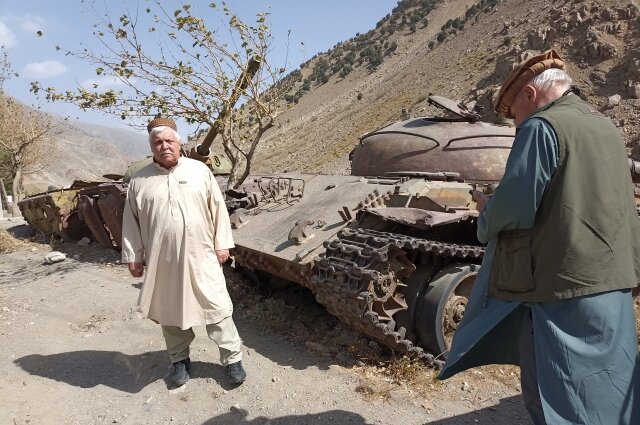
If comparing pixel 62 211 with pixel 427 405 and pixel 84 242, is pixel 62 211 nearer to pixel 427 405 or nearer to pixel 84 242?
pixel 84 242

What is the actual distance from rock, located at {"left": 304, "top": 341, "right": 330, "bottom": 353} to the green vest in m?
2.66

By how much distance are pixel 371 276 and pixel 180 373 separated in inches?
64.2

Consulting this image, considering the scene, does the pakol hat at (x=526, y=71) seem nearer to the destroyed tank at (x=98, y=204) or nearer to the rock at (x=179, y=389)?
the rock at (x=179, y=389)

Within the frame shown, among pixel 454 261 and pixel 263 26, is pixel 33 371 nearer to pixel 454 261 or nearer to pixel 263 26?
pixel 454 261

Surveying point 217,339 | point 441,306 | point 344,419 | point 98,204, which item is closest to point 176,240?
point 217,339

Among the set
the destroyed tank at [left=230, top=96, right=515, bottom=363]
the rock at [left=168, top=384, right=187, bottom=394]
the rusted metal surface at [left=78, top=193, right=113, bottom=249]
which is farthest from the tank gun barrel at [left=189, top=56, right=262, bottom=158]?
the rock at [left=168, top=384, right=187, bottom=394]

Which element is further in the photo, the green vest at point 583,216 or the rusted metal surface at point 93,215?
the rusted metal surface at point 93,215

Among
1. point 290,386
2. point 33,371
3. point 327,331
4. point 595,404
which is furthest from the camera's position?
point 327,331

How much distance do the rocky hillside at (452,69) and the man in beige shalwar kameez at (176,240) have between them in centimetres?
773

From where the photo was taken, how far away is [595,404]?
80.5 inches

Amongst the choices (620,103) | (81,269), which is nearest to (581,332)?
(81,269)

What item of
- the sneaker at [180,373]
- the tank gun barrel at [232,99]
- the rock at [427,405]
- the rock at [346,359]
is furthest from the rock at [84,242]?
the rock at [427,405]

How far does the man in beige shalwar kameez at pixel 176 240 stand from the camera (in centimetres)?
358

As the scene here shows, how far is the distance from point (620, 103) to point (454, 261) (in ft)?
66.4
